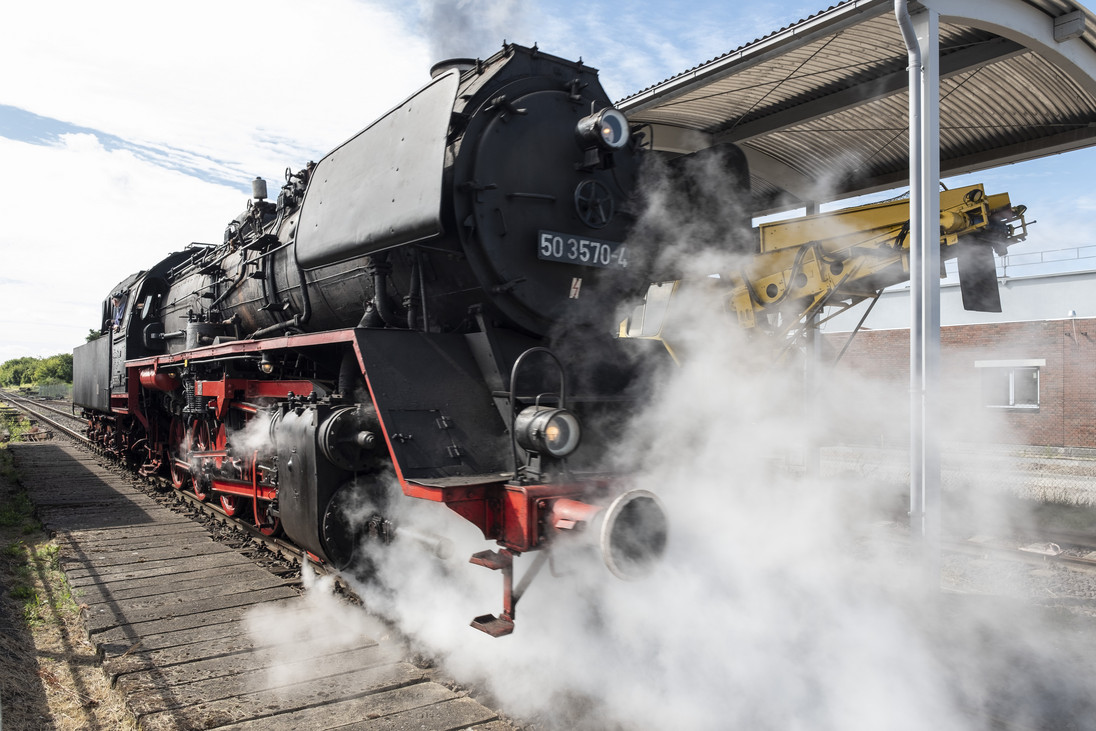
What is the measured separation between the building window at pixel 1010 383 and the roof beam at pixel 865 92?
10488 millimetres

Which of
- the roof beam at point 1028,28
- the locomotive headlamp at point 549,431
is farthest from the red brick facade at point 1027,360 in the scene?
the locomotive headlamp at point 549,431

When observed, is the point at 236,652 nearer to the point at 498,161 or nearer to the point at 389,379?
the point at 389,379

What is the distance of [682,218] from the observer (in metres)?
4.32

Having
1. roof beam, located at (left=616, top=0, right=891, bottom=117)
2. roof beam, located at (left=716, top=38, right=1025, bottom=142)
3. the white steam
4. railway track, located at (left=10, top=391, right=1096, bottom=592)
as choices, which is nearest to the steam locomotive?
the white steam

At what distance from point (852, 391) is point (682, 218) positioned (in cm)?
1221

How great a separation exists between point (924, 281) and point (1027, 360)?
491 inches

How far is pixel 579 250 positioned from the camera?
3859 mm

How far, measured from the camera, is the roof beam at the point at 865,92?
6.07 metres

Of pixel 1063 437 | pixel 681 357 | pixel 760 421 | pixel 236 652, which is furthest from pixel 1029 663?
pixel 1063 437

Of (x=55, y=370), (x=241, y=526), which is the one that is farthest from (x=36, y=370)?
(x=241, y=526)

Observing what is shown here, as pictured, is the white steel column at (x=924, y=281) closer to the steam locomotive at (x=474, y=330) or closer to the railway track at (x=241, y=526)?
the steam locomotive at (x=474, y=330)

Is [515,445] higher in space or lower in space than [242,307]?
lower

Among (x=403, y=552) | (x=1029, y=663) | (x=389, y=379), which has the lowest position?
(x=1029, y=663)

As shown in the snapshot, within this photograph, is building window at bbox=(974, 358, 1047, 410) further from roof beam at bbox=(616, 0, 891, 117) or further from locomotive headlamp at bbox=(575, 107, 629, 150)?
locomotive headlamp at bbox=(575, 107, 629, 150)
